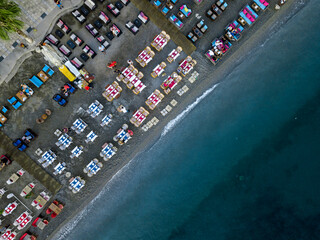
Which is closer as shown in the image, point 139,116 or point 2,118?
point 2,118

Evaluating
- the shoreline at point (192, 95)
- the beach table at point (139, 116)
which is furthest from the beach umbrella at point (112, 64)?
the shoreline at point (192, 95)

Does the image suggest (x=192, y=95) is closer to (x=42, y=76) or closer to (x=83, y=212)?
(x=42, y=76)

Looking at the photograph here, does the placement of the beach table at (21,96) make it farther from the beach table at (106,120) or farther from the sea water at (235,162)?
the sea water at (235,162)

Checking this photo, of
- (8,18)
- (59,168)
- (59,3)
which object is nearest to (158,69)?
(59,3)

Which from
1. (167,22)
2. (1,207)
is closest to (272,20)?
(167,22)

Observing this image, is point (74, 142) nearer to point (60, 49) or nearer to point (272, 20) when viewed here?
point (60, 49)
